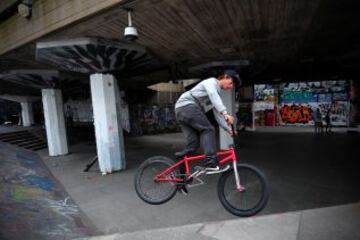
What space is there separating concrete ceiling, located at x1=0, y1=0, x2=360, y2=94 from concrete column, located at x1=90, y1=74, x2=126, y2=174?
7.20ft

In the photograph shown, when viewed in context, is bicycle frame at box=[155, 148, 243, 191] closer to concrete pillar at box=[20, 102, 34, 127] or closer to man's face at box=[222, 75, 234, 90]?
man's face at box=[222, 75, 234, 90]

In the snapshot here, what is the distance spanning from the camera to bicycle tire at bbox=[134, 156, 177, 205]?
15.9 feet

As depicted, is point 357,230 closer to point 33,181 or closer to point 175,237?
point 175,237

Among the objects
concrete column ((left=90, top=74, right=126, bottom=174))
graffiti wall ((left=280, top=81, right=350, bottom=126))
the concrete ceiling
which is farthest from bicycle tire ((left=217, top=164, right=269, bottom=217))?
graffiti wall ((left=280, top=81, right=350, bottom=126))

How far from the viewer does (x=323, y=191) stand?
20.7ft

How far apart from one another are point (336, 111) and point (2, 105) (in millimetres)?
40679

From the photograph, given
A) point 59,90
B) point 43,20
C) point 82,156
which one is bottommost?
point 82,156

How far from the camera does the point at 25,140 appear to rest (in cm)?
1906

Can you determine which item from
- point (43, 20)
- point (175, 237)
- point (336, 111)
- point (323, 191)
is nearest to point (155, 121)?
point (336, 111)

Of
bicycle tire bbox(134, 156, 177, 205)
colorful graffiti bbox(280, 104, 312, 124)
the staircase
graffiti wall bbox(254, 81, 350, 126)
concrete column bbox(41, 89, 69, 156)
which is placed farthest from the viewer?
colorful graffiti bbox(280, 104, 312, 124)

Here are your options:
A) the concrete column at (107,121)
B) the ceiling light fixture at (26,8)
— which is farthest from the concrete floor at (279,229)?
the ceiling light fixture at (26,8)

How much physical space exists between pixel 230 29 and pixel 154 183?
499 cm

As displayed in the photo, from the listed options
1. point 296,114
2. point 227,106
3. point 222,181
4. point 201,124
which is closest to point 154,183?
point 222,181

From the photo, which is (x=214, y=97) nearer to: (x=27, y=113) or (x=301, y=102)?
(x=301, y=102)
